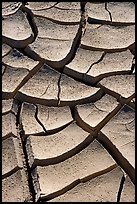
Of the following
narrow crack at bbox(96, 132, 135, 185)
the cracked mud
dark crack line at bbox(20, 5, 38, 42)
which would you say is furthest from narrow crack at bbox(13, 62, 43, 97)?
narrow crack at bbox(96, 132, 135, 185)

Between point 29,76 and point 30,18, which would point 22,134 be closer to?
point 29,76

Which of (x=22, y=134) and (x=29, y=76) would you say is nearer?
(x=22, y=134)

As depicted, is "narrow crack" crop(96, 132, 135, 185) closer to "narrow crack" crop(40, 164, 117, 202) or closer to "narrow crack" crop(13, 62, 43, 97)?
"narrow crack" crop(40, 164, 117, 202)

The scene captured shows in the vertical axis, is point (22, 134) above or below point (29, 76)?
below

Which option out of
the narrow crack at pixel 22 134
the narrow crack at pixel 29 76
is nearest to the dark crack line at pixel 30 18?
the narrow crack at pixel 29 76

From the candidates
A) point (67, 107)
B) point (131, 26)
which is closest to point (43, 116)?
point (67, 107)

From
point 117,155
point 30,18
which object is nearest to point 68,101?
point 117,155

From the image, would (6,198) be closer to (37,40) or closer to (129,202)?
(129,202)

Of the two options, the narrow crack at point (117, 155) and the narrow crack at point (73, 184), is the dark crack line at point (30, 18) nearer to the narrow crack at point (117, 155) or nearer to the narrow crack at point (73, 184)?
the narrow crack at point (117, 155)
